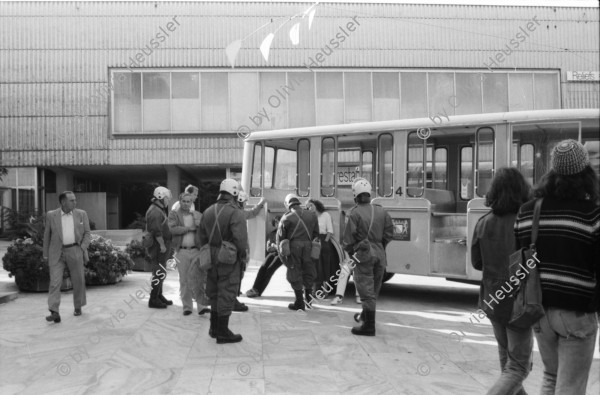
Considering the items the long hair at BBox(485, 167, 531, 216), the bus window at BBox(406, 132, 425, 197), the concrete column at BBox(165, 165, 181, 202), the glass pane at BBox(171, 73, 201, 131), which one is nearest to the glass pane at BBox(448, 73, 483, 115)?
the glass pane at BBox(171, 73, 201, 131)

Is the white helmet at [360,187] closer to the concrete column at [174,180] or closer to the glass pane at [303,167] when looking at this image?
the glass pane at [303,167]

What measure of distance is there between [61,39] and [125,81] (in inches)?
116

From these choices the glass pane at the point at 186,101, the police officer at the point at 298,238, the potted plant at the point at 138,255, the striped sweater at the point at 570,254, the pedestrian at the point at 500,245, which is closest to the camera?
the striped sweater at the point at 570,254

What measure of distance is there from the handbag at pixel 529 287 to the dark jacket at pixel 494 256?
0.58 meters

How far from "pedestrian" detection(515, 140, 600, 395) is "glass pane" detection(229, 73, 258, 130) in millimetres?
22004

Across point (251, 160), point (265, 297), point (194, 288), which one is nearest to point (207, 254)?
point (194, 288)

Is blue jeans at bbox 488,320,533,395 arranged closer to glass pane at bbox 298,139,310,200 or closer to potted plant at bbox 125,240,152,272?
glass pane at bbox 298,139,310,200

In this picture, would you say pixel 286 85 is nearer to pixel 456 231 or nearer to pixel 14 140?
pixel 14 140

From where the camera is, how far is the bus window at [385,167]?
9.84 metres

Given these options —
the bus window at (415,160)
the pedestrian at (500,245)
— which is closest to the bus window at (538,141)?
the bus window at (415,160)

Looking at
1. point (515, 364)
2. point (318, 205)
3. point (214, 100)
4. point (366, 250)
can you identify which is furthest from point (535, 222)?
point (214, 100)

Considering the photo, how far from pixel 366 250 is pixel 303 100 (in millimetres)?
18454

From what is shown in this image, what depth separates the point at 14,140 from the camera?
82.3 ft

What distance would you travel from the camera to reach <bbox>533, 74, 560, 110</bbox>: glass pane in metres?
25.2
